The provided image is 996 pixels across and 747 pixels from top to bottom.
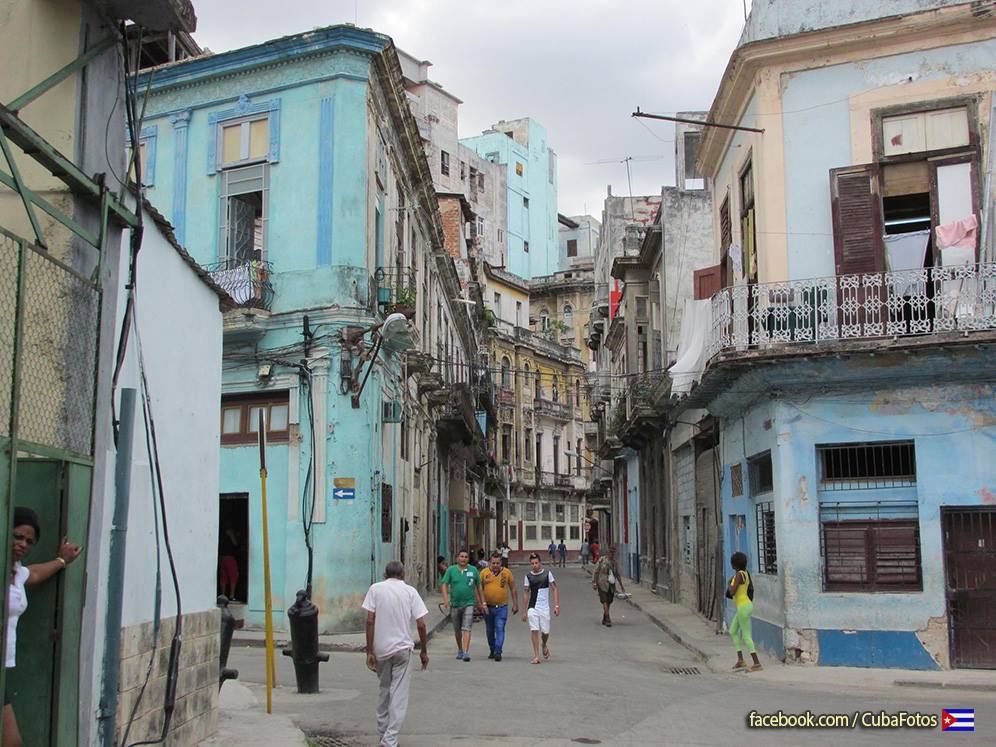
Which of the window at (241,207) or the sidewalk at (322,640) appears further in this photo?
the window at (241,207)

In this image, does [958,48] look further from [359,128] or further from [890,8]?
[359,128]

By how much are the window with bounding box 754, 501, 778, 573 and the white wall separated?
9.27m

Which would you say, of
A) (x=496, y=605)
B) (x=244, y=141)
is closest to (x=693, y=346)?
(x=496, y=605)

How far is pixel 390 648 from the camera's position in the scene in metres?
8.34

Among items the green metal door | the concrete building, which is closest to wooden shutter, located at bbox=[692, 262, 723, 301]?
the concrete building

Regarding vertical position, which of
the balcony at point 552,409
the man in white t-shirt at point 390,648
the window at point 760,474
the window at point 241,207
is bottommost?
the man in white t-shirt at point 390,648

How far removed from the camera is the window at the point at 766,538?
15273 mm

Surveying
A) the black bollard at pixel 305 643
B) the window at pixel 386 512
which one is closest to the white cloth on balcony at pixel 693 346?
the window at pixel 386 512

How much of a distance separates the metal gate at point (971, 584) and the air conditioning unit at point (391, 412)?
10.8 metres

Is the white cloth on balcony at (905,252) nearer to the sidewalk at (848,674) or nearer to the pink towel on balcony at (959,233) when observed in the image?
the pink towel on balcony at (959,233)

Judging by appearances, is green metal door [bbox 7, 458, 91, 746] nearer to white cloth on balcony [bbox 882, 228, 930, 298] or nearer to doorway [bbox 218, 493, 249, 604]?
white cloth on balcony [bbox 882, 228, 930, 298]

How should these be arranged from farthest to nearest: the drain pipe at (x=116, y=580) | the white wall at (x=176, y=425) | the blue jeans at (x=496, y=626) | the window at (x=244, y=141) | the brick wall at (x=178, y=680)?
1. the window at (x=244, y=141)
2. the blue jeans at (x=496, y=626)
3. the white wall at (x=176, y=425)
4. the brick wall at (x=178, y=680)
5. the drain pipe at (x=116, y=580)

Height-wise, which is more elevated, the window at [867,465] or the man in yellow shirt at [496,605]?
the window at [867,465]

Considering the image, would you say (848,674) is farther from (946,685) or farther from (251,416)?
(251,416)
